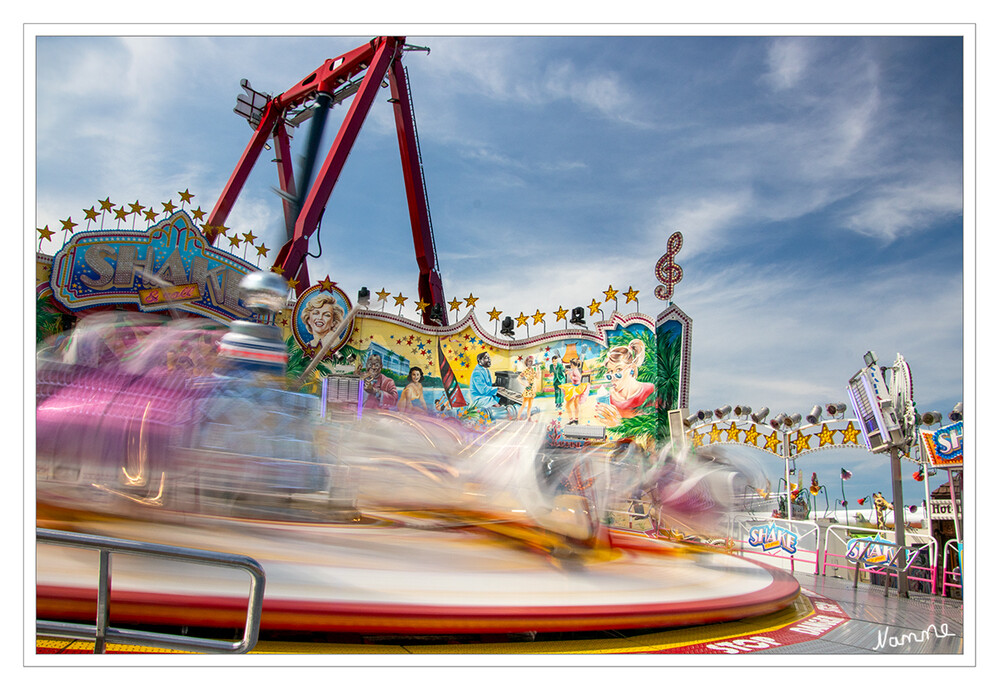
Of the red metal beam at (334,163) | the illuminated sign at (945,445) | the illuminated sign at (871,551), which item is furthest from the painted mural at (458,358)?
the illuminated sign at (945,445)

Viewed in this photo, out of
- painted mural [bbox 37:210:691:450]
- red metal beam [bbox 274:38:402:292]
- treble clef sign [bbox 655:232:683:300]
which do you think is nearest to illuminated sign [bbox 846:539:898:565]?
painted mural [bbox 37:210:691:450]

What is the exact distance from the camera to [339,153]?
955cm

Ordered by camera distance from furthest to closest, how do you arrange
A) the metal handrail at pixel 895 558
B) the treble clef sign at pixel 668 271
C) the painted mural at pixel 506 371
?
the painted mural at pixel 506 371, the treble clef sign at pixel 668 271, the metal handrail at pixel 895 558

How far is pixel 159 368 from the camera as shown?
415 cm

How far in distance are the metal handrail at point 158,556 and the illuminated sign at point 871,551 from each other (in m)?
5.96

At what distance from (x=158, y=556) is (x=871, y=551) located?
6.57 meters

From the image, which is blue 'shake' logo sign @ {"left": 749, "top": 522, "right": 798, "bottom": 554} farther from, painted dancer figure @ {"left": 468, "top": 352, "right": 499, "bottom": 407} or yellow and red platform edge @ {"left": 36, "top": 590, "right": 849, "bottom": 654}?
painted dancer figure @ {"left": 468, "top": 352, "right": 499, "bottom": 407}

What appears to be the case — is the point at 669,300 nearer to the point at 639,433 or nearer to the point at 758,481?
the point at 639,433

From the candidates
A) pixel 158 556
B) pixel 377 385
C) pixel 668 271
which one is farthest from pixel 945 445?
pixel 377 385

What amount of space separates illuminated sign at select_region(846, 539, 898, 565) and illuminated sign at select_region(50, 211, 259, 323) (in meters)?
7.70

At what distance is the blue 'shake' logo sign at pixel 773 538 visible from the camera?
25.0ft

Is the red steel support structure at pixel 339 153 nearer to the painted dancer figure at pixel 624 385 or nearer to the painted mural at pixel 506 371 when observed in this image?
the painted mural at pixel 506 371

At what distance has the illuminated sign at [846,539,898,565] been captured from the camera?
248 inches

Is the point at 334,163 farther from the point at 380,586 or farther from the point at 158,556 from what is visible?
the point at 158,556
